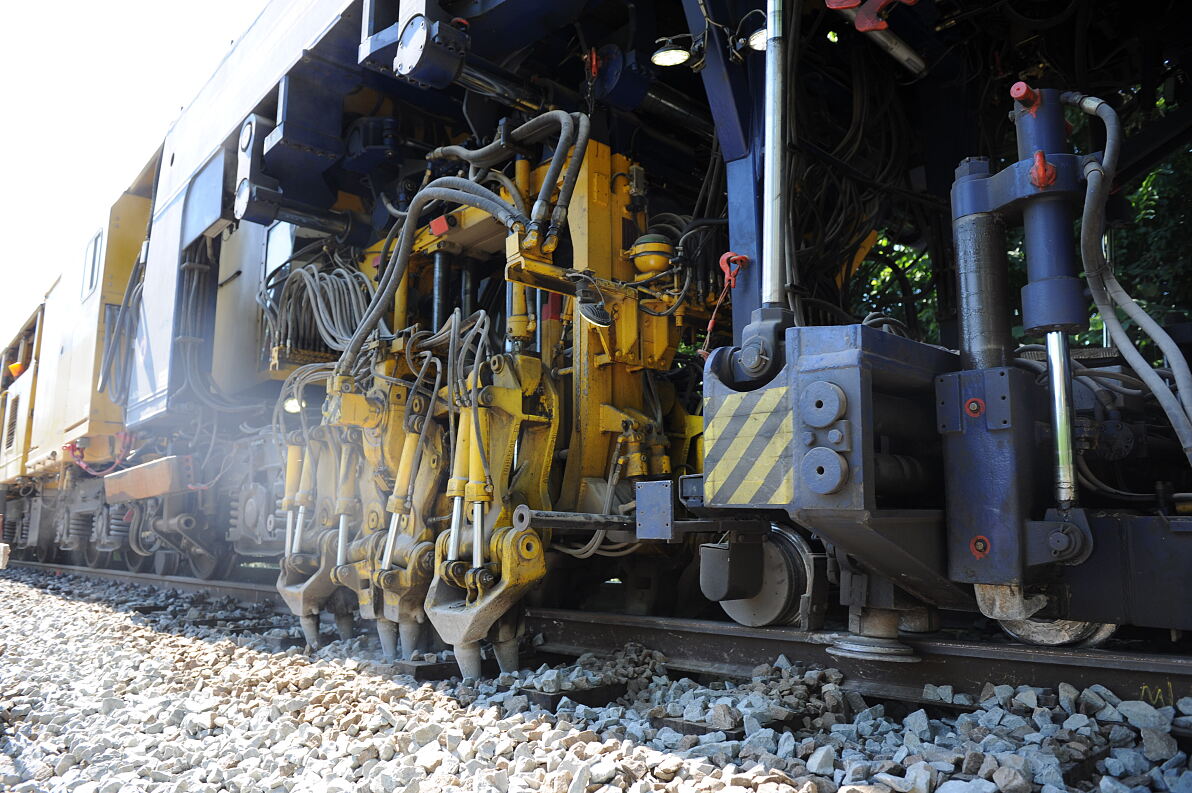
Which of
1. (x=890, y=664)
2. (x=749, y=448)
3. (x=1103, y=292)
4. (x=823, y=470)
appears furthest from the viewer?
(x=890, y=664)

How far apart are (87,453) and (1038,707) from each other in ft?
29.5

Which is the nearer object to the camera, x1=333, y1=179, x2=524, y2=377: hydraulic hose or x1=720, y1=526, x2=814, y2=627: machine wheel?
x1=720, y1=526, x2=814, y2=627: machine wheel

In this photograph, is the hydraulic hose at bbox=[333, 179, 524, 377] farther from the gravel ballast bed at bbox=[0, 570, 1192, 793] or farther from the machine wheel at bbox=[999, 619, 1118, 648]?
the machine wheel at bbox=[999, 619, 1118, 648]

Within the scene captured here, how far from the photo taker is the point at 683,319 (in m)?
4.35

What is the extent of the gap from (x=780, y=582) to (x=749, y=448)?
3.55 ft

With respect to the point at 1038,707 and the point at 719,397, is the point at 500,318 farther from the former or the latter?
the point at 1038,707

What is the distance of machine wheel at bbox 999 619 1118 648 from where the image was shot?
252cm

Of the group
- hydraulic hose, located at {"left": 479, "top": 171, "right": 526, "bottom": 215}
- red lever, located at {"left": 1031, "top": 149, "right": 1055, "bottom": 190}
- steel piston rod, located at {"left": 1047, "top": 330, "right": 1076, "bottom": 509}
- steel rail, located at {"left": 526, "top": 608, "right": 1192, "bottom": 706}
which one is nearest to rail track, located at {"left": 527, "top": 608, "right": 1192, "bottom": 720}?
steel rail, located at {"left": 526, "top": 608, "right": 1192, "bottom": 706}

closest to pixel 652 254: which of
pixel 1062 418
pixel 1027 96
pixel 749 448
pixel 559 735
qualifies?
pixel 749 448

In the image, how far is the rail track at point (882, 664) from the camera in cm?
236

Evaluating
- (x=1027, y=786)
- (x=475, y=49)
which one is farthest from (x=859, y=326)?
(x=475, y=49)

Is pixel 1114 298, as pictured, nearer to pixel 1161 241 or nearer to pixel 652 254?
pixel 652 254

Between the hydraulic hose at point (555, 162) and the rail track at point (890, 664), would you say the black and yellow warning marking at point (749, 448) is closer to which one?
the rail track at point (890, 664)

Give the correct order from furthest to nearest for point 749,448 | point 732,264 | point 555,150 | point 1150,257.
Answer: point 1150,257 → point 555,150 → point 732,264 → point 749,448
